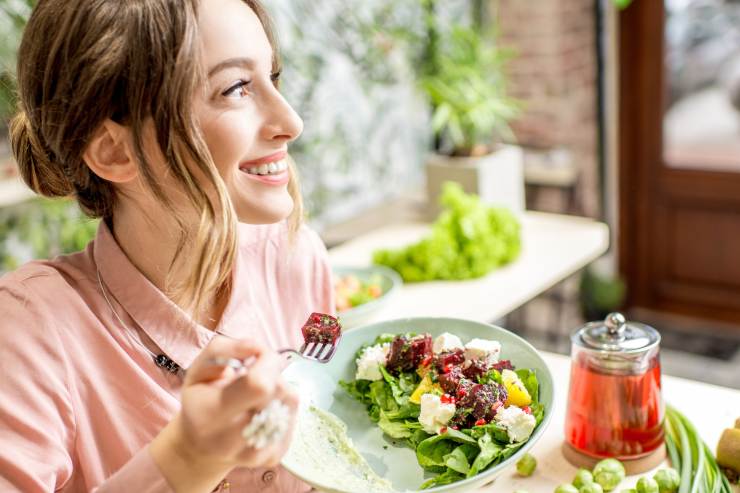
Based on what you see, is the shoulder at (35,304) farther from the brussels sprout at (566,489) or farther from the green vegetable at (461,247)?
the green vegetable at (461,247)

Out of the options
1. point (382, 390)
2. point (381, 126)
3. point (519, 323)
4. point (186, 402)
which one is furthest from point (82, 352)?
point (519, 323)

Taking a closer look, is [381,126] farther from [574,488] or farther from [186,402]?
[186,402]

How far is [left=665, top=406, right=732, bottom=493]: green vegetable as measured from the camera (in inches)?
43.1

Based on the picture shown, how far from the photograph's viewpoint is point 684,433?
1.21 m

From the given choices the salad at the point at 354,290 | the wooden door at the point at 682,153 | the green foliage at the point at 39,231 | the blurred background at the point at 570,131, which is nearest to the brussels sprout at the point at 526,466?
the salad at the point at 354,290

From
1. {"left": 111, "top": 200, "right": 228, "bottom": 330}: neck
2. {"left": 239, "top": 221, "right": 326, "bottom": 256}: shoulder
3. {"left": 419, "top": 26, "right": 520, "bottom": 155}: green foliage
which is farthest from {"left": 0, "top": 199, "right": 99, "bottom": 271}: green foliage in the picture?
{"left": 419, "top": 26, "right": 520, "bottom": 155}: green foliage

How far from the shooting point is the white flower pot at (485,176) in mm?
2809

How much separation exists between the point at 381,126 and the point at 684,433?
227 centimetres

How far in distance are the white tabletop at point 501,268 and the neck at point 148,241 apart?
961mm

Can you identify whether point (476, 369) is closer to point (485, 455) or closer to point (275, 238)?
point (485, 455)

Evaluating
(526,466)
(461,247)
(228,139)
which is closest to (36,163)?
(228,139)

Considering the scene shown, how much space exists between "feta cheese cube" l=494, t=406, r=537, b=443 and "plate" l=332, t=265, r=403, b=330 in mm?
833

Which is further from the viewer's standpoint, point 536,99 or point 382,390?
point 536,99

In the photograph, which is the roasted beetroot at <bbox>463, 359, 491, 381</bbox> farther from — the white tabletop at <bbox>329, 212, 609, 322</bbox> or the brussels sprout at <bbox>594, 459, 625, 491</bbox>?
the white tabletop at <bbox>329, 212, 609, 322</bbox>
